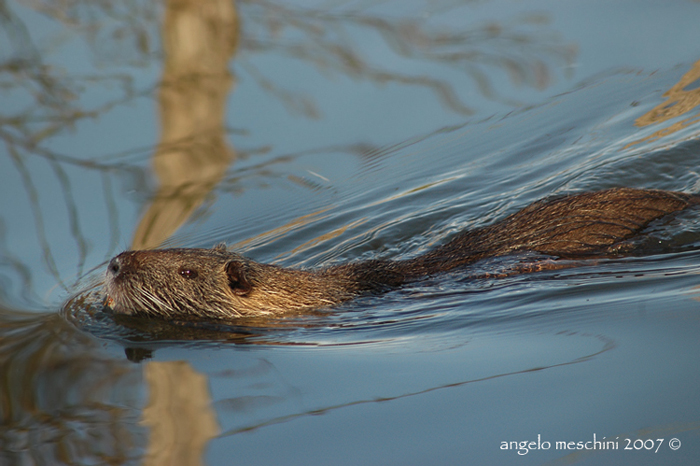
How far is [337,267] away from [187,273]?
1.06 meters

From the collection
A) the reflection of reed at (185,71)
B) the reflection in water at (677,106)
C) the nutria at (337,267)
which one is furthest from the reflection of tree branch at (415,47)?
the nutria at (337,267)

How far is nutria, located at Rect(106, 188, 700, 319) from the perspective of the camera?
4.82 m

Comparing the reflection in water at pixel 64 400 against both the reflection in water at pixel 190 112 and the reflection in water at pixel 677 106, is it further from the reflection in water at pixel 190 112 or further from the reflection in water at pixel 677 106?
the reflection in water at pixel 677 106

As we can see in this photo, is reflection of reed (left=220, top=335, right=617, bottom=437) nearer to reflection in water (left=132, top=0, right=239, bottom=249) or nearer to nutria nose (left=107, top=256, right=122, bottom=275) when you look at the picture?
nutria nose (left=107, top=256, right=122, bottom=275)

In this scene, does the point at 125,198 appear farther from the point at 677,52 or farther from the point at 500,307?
the point at 677,52

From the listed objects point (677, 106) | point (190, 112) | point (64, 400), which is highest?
point (190, 112)

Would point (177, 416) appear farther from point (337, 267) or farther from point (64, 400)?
point (337, 267)

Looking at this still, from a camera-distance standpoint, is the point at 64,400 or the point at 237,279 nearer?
the point at 64,400

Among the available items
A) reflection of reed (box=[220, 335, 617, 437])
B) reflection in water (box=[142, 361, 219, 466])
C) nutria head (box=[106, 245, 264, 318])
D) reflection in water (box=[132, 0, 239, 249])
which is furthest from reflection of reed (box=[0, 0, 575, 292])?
reflection of reed (box=[220, 335, 617, 437])

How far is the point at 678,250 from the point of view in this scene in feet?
16.8

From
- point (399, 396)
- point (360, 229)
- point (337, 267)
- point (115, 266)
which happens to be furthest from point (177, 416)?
point (360, 229)

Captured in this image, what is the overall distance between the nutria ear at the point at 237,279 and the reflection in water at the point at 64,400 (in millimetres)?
959

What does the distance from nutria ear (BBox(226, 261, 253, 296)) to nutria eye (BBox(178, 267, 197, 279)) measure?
214mm

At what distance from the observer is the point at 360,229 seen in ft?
21.1
